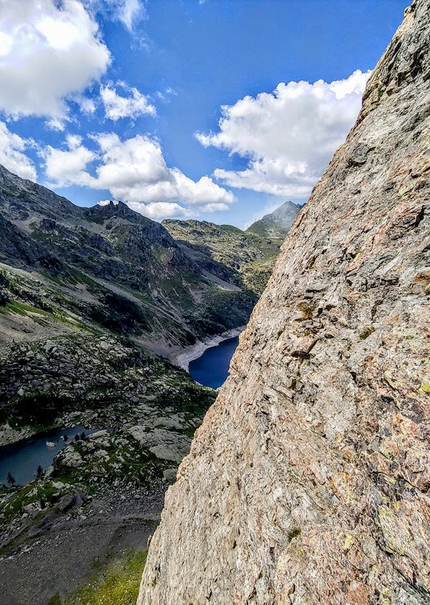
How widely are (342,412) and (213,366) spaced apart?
142m

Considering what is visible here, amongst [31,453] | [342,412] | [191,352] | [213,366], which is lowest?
[31,453]

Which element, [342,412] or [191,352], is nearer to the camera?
[342,412]

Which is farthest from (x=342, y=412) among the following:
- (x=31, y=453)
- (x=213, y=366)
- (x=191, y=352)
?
(x=191, y=352)

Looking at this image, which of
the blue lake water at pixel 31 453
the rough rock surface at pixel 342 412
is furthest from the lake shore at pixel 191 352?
the rough rock surface at pixel 342 412

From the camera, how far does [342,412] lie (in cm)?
977

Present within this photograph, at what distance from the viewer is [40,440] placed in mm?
57938

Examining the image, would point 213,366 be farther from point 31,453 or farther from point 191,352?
point 31,453

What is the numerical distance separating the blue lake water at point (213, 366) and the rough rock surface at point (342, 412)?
4367 inches

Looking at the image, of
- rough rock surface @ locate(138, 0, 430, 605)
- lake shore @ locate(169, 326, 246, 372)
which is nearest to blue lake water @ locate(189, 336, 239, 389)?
lake shore @ locate(169, 326, 246, 372)

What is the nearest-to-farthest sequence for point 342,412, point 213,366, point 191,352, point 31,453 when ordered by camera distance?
point 342,412, point 31,453, point 213,366, point 191,352

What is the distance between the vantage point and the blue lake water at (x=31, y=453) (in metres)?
49.2

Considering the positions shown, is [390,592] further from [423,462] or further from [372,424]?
[372,424]

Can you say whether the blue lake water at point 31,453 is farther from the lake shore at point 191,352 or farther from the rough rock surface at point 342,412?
the lake shore at point 191,352

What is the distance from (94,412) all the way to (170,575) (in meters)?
53.4
